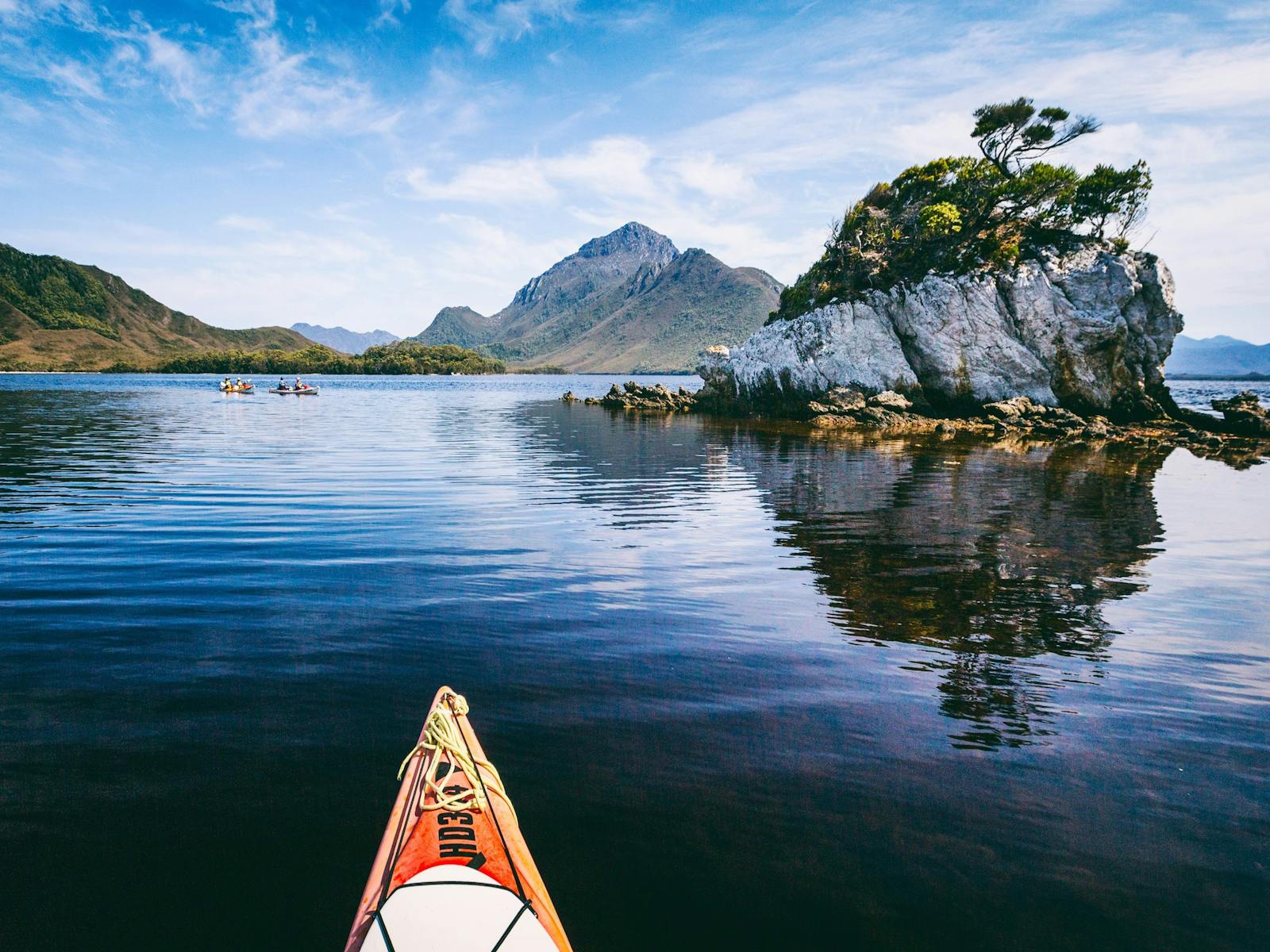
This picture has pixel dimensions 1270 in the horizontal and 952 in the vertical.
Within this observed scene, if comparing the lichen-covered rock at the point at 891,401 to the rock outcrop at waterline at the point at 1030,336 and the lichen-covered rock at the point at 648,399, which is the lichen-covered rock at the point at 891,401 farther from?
the lichen-covered rock at the point at 648,399

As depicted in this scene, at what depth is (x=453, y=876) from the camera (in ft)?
12.5

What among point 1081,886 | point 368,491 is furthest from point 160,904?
point 368,491

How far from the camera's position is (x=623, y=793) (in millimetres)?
5637

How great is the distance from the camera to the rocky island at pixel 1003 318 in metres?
50.7

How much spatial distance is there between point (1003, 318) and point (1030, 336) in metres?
2.66

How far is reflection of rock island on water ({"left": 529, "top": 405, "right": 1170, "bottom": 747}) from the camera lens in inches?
338

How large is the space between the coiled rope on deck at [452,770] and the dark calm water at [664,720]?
2.35 feet

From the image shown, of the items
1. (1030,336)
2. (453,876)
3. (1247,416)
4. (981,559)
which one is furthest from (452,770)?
(1247,416)

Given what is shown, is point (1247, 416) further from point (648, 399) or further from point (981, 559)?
point (648, 399)

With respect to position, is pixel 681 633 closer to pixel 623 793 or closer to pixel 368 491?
pixel 623 793

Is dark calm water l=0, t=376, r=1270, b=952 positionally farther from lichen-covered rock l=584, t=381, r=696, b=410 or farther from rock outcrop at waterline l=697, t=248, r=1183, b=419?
lichen-covered rock l=584, t=381, r=696, b=410

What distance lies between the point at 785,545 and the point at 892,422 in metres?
39.0

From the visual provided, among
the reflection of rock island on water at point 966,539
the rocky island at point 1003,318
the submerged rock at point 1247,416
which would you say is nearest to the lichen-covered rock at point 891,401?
the rocky island at point 1003,318

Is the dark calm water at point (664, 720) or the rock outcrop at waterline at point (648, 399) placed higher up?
the rock outcrop at waterline at point (648, 399)
